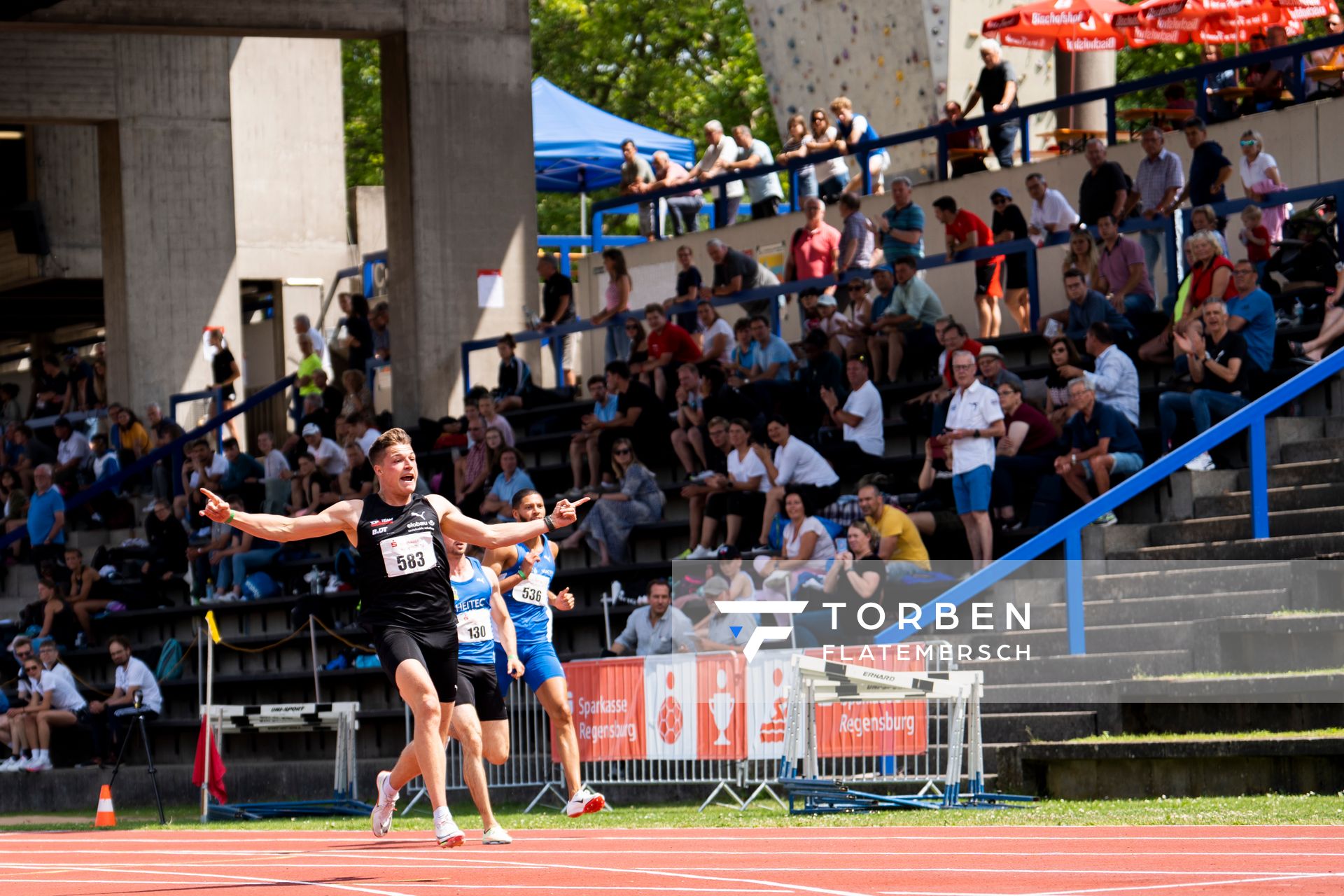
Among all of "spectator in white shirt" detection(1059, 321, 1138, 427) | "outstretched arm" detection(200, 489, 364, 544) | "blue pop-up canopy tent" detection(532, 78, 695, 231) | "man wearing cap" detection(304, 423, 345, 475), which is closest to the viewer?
"outstretched arm" detection(200, 489, 364, 544)

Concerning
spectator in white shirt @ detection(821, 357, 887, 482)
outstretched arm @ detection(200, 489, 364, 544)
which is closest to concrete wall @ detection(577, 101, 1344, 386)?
spectator in white shirt @ detection(821, 357, 887, 482)

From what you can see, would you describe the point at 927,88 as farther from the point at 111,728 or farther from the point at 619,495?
the point at 111,728

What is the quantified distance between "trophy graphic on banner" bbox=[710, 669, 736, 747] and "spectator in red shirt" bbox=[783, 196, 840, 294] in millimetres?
7454

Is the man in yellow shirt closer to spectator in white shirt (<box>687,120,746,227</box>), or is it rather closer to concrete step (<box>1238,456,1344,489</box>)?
concrete step (<box>1238,456,1344,489</box>)

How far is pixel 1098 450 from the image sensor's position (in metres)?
15.6

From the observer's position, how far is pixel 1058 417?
1648 cm

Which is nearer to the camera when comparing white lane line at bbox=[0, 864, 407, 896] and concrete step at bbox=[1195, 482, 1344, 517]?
white lane line at bbox=[0, 864, 407, 896]

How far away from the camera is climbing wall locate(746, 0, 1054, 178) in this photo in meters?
26.9

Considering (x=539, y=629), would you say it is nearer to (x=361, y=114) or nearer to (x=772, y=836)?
(x=772, y=836)

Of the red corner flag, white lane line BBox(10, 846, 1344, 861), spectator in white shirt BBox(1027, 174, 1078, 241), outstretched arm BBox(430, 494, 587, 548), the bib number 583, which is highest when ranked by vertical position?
spectator in white shirt BBox(1027, 174, 1078, 241)

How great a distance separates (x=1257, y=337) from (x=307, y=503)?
1086cm

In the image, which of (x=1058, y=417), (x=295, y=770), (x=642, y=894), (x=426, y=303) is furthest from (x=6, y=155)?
(x=642, y=894)

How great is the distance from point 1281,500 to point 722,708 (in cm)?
416

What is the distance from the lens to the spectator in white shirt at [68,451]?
28438 millimetres
